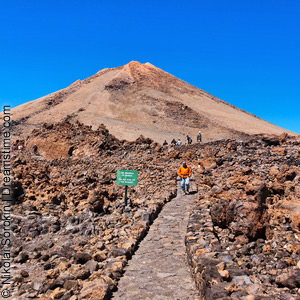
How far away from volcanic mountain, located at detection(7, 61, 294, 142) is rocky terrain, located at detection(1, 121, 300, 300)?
29265 mm

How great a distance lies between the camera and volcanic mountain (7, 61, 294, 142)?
52.1 m

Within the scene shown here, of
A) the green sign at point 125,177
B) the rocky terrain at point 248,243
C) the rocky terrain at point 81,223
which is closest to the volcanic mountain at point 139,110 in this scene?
the rocky terrain at point 81,223

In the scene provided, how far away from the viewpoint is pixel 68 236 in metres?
8.45

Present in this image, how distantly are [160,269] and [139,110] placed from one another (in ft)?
192

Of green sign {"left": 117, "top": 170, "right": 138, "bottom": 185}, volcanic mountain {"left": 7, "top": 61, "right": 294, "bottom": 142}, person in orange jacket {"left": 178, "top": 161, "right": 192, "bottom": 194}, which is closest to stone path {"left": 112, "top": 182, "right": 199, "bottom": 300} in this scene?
green sign {"left": 117, "top": 170, "right": 138, "bottom": 185}

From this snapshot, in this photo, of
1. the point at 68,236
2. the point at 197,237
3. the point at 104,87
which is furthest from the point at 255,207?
the point at 104,87

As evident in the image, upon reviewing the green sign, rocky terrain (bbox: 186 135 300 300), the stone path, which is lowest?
the stone path

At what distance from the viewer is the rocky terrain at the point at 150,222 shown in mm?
4398

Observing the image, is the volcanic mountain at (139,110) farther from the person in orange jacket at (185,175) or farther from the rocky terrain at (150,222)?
the person in orange jacket at (185,175)

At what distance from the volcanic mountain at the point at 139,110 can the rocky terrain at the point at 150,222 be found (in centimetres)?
2926

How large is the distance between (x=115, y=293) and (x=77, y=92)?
246 ft

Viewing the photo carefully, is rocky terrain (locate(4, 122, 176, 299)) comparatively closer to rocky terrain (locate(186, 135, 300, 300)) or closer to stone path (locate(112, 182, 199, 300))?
stone path (locate(112, 182, 199, 300))

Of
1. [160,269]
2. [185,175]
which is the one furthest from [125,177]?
[160,269]

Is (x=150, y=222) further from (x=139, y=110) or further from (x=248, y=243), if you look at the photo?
(x=139, y=110)
